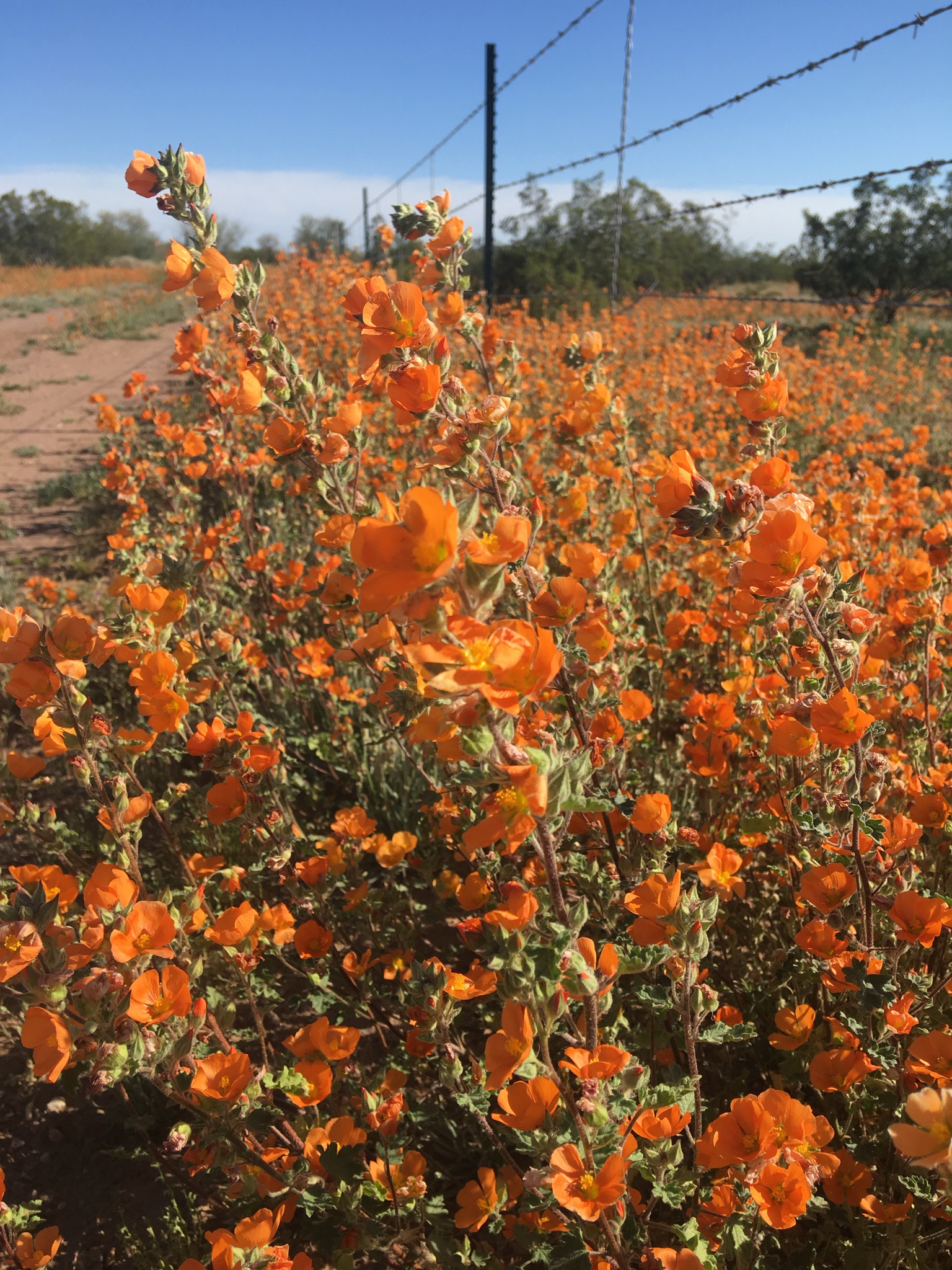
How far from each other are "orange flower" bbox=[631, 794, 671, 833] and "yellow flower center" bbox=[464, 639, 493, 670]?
0.84 meters

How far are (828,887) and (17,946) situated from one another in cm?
163

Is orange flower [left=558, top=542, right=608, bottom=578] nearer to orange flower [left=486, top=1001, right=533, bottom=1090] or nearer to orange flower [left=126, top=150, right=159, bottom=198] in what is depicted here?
orange flower [left=486, top=1001, right=533, bottom=1090]

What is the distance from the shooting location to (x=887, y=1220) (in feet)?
4.71

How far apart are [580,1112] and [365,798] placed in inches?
83.0

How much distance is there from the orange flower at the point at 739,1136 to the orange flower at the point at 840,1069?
31 centimetres

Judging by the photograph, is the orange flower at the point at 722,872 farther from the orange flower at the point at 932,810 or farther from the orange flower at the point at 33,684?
the orange flower at the point at 33,684

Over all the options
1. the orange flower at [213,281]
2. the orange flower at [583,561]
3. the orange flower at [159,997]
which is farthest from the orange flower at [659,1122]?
the orange flower at [213,281]

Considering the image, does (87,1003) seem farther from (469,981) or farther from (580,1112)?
(580,1112)

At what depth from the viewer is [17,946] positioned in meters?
1.23

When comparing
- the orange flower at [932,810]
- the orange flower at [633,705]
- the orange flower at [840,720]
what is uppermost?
the orange flower at [840,720]

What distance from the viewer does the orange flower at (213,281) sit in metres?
1.96

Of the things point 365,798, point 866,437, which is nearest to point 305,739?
point 365,798

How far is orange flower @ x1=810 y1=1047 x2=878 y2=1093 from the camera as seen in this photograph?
1557 mm

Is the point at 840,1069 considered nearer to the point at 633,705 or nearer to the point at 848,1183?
the point at 848,1183
